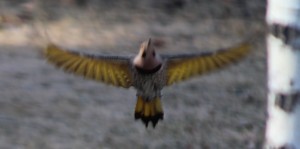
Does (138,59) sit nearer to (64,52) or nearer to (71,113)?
(64,52)

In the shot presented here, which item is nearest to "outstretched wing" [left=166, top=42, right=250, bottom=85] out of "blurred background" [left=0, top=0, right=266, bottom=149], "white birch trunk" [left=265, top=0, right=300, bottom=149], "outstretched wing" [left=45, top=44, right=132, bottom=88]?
"outstretched wing" [left=45, top=44, right=132, bottom=88]

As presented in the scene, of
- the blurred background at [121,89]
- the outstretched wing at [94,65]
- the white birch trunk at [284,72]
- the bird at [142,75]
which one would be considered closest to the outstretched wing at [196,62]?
Answer: the bird at [142,75]

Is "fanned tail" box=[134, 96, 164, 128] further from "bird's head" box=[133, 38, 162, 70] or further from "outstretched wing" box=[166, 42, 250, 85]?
"bird's head" box=[133, 38, 162, 70]

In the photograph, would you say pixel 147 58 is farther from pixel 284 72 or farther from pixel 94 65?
pixel 284 72

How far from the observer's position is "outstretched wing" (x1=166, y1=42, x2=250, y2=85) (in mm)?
1875

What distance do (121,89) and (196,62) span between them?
3.51 metres

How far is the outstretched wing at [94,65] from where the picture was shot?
6.10ft

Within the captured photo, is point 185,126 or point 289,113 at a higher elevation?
point 289,113

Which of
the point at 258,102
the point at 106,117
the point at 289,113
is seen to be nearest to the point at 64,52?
the point at 289,113

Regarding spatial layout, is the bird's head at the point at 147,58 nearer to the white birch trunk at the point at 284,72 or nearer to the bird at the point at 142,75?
the bird at the point at 142,75

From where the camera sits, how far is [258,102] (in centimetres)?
518

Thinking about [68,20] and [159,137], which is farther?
[68,20]

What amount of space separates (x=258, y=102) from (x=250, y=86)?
257 millimetres


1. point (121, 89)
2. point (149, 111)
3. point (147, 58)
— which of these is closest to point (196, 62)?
point (149, 111)
